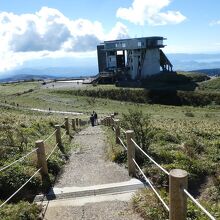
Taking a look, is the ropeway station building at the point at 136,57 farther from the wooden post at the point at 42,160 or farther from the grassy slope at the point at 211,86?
the wooden post at the point at 42,160

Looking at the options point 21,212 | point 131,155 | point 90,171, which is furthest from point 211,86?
point 21,212

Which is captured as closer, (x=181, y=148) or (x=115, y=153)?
(x=115, y=153)

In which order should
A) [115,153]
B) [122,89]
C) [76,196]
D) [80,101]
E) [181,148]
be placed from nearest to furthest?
1. [76,196]
2. [115,153]
3. [181,148]
4. [80,101]
5. [122,89]

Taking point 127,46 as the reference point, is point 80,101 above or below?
below

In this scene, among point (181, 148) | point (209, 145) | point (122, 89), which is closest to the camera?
point (181, 148)

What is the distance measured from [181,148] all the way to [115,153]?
2.90 metres

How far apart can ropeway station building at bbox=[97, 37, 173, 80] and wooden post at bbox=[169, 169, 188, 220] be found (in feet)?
296

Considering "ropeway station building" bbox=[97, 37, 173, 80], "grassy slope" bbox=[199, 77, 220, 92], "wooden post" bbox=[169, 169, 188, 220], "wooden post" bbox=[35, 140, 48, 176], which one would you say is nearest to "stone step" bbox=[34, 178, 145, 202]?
"wooden post" bbox=[35, 140, 48, 176]

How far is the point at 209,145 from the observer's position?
1777 centimetres

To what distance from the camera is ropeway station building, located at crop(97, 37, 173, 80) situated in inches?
3841

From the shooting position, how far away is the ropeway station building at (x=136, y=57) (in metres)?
97.6

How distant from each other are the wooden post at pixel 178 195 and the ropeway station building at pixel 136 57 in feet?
296

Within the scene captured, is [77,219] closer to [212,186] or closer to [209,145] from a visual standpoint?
[212,186]

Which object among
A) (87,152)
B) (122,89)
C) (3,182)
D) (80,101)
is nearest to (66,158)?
(87,152)
